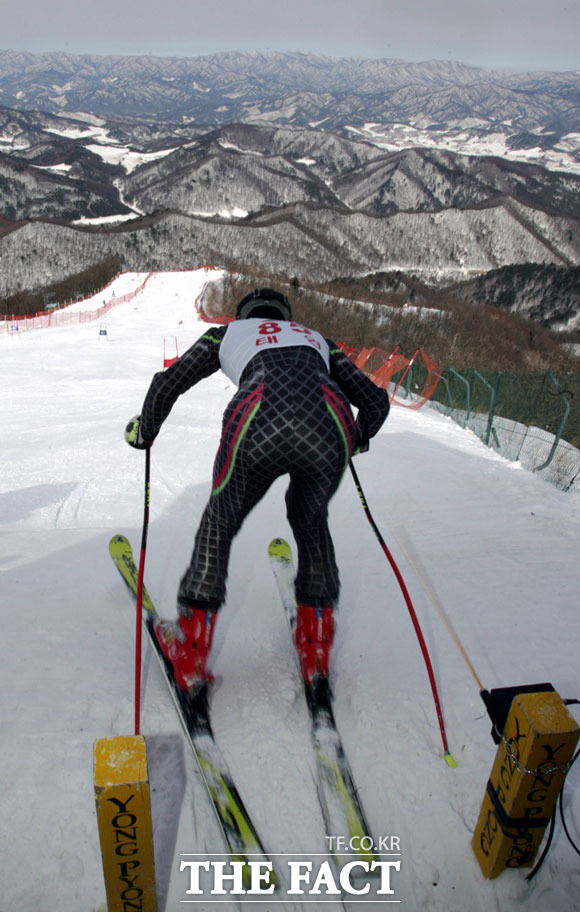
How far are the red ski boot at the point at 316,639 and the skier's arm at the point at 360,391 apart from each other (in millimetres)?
931

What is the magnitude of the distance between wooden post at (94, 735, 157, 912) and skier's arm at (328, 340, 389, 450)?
1852mm

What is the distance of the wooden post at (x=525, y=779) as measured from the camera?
155 centimetres

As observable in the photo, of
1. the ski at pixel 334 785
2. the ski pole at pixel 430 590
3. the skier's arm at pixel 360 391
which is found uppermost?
the skier's arm at pixel 360 391

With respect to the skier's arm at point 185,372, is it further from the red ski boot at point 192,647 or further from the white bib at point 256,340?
the red ski boot at point 192,647

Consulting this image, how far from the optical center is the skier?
2.42 metres

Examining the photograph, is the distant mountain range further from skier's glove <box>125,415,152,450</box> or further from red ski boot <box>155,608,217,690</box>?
red ski boot <box>155,608,217,690</box>

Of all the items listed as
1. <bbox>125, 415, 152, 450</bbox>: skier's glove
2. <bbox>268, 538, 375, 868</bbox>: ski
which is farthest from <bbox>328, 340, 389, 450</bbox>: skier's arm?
<bbox>268, 538, 375, 868</bbox>: ski

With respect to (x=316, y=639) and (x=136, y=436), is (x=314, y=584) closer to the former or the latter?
(x=316, y=639)

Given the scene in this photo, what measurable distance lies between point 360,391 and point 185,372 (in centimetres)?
91

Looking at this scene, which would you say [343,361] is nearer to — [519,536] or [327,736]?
[327,736]

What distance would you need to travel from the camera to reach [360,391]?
2.79m

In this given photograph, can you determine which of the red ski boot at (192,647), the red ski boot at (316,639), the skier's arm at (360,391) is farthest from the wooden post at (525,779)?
the skier's arm at (360,391)

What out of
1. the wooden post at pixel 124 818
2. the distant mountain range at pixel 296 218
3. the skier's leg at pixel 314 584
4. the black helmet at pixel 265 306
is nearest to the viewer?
the wooden post at pixel 124 818

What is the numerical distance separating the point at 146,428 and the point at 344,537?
2.58 m
